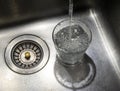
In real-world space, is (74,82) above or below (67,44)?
below

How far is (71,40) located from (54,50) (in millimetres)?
66

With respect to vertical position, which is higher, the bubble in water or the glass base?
the bubble in water

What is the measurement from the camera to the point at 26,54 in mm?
821

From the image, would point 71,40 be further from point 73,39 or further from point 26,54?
point 26,54

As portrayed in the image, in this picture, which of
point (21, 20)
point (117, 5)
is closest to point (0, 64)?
point (21, 20)

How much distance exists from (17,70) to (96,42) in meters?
0.27

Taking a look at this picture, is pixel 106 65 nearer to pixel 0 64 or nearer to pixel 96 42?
pixel 96 42

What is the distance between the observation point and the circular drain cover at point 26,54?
2.63ft

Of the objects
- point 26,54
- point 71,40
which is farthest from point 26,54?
point 71,40

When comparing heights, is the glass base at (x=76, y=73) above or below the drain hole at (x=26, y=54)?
below

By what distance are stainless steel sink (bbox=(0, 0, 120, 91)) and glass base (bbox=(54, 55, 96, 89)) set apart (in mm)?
12

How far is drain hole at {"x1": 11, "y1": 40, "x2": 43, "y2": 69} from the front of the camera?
81 centimetres

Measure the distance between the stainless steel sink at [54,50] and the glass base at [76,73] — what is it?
0.5 inches

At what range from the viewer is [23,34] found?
33.9 inches
